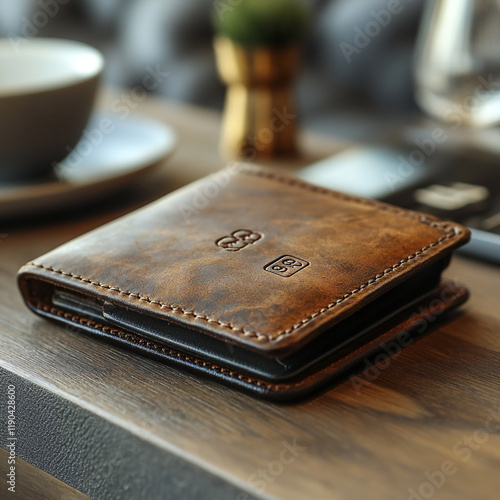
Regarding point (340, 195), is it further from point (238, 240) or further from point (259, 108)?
point (259, 108)

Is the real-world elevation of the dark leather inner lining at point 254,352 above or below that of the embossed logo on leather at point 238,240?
below

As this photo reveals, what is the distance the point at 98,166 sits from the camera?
0.80 meters

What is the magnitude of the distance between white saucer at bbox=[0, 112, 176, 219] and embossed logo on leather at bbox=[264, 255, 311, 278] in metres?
0.30

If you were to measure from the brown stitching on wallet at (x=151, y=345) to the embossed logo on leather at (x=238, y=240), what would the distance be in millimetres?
79

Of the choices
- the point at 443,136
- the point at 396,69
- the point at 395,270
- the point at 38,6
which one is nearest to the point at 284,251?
the point at 395,270

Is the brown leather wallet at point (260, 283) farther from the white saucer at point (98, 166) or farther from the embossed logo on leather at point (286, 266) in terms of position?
the white saucer at point (98, 166)

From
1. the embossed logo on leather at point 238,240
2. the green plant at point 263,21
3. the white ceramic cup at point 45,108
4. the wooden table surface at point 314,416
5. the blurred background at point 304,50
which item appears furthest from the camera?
the blurred background at point 304,50

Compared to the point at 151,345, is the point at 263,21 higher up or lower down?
higher up

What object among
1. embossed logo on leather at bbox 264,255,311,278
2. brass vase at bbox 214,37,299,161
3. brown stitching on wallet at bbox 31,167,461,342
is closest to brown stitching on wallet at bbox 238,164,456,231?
brown stitching on wallet at bbox 31,167,461,342

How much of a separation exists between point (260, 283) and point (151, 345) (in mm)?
85

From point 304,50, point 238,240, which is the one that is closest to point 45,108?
point 238,240

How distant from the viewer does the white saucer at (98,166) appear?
2.31 feet

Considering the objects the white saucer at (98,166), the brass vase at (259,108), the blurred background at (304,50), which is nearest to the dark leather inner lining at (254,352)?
the white saucer at (98,166)

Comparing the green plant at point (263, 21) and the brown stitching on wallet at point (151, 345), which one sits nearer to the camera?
the brown stitching on wallet at point (151, 345)
